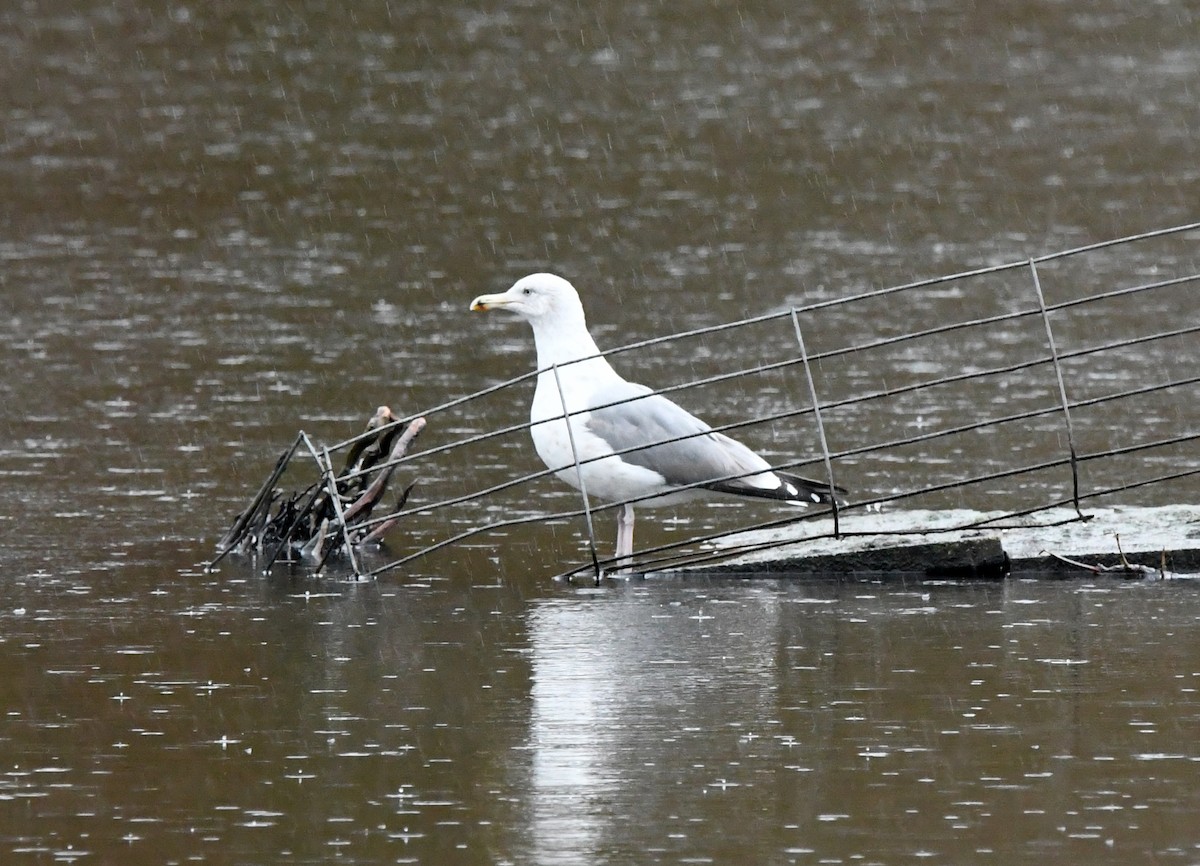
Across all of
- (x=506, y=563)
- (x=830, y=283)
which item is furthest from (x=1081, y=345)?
(x=506, y=563)

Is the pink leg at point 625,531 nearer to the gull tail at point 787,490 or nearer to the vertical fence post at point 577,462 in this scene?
the vertical fence post at point 577,462

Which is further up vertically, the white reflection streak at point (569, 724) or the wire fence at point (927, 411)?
the wire fence at point (927, 411)

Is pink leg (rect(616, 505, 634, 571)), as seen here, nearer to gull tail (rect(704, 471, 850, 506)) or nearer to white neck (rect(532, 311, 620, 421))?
gull tail (rect(704, 471, 850, 506))

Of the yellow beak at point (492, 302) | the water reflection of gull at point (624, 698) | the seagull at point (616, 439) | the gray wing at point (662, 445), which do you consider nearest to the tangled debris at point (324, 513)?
the yellow beak at point (492, 302)

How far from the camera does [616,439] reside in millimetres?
12578

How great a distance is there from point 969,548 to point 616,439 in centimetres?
185

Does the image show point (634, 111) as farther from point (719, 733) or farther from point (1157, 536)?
point (719, 733)

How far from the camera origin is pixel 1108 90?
1464 inches

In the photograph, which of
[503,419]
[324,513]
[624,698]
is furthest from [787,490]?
[503,419]

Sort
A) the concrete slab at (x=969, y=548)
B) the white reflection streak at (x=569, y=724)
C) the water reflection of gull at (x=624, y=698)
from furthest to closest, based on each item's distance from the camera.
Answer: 1. the concrete slab at (x=969, y=548)
2. the water reflection of gull at (x=624, y=698)
3. the white reflection streak at (x=569, y=724)

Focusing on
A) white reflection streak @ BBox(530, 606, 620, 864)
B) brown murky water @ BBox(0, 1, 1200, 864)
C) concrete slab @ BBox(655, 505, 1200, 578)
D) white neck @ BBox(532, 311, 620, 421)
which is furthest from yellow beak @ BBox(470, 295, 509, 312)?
white reflection streak @ BBox(530, 606, 620, 864)

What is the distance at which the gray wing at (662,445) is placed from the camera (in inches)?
495

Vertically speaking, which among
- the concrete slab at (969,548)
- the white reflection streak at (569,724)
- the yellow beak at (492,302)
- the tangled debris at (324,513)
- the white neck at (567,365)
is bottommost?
the white reflection streak at (569,724)

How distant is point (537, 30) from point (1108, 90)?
1159 cm
